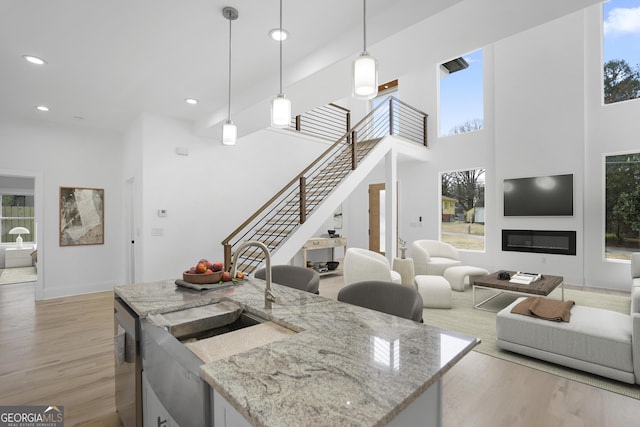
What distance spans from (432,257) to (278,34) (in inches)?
203

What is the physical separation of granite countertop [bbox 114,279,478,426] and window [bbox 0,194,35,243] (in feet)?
32.9

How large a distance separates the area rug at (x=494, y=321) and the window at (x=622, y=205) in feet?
3.23

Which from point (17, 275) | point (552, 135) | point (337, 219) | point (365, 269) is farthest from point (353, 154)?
point (17, 275)

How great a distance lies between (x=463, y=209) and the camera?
7145 mm

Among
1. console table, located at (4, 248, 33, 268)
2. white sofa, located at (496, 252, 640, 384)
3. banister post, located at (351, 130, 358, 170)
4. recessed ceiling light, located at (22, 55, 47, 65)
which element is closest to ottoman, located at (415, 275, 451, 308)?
white sofa, located at (496, 252, 640, 384)

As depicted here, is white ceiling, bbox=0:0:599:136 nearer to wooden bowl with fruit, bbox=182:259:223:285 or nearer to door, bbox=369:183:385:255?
wooden bowl with fruit, bbox=182:259:223:285

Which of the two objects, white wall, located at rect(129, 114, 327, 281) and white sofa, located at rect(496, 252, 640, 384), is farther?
white wall, located at rect(129, 114, 327, 281)

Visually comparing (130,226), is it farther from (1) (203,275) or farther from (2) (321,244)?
(1) (203,275)

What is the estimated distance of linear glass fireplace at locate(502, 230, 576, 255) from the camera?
5.56 m

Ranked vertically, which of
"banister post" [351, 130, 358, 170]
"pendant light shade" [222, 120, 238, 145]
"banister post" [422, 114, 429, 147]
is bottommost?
"pendant light shade" [222, 120, 238, 145]

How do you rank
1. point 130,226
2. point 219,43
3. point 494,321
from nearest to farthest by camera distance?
point 219,43 → point 494,321 → point 130,226

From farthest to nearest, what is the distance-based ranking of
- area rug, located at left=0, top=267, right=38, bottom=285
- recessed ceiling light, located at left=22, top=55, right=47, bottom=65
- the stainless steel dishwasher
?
1. area rug, located at left=0, top=267, right=38, bottom=285
2. recessed ceiling light, located at left=22, top=55, right=47, bottom=65
3. the stainless steel dishwasher

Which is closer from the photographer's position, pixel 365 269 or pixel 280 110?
pixel 280 110

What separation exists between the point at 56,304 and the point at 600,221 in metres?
8.90
